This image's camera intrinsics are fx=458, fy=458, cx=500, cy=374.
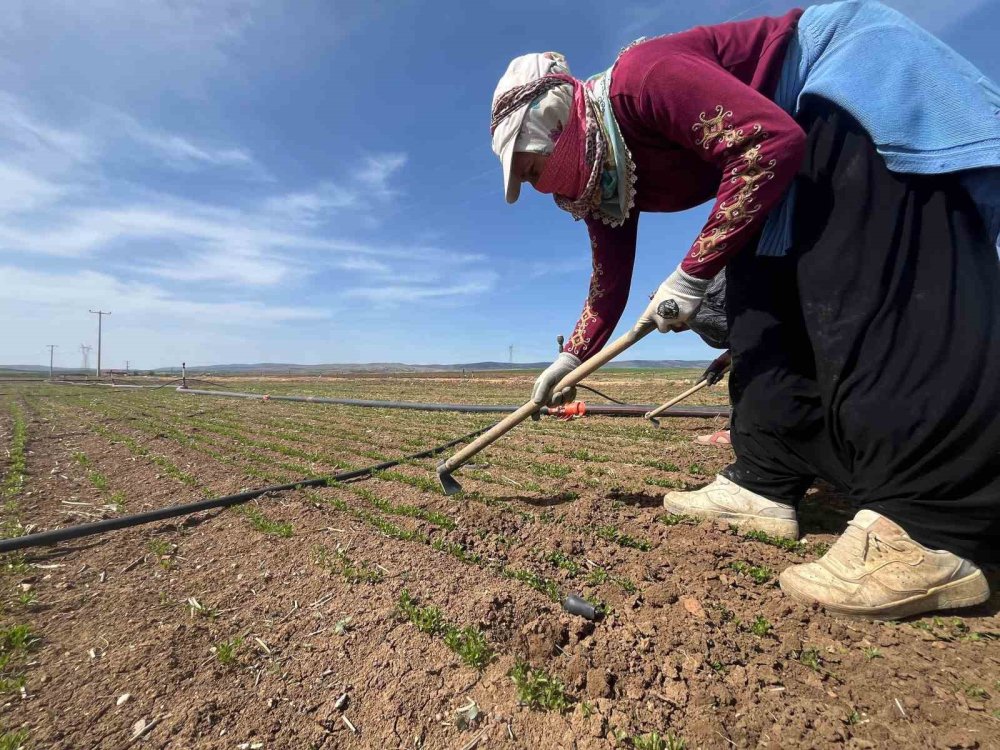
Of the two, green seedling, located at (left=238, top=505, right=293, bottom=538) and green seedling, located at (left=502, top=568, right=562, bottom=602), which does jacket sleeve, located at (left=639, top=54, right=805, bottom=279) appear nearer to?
green seedling, located at (left=502, top=568, right=562, bottom=602)

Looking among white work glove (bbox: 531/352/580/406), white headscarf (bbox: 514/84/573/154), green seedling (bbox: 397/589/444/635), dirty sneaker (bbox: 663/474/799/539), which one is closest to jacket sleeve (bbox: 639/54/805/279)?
white headscarf (bbox: 514/84/573/154)

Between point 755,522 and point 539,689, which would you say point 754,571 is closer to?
point 755,522

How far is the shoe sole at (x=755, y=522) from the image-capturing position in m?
2.08

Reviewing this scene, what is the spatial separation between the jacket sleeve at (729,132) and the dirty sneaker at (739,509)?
120 cm

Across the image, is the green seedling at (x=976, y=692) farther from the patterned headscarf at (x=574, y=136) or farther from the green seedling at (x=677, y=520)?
the patterned headscarf at (x=574, y=136)

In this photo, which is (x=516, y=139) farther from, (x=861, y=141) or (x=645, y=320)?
(x=861, y=141)

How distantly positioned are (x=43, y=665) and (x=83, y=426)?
899 cm

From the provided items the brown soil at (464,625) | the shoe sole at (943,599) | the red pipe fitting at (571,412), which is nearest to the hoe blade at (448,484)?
the brown soil at (464,625)

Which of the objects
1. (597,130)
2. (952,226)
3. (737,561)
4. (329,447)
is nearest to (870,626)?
(737,561)

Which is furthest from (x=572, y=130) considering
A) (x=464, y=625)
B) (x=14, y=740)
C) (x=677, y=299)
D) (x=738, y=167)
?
Result: (x=14, y=740)

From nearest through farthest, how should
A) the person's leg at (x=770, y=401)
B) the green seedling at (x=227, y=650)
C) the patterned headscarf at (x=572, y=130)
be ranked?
the green seedling at (x=227, y=650) < the patterned headscarf at (x=572, y=130) < the person's leg at (x=770, y=401)

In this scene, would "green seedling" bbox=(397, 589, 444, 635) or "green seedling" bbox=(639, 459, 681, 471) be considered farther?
"green seedling" bbox=(639, 459, 681, 471)

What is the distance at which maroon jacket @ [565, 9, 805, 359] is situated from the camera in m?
1.50

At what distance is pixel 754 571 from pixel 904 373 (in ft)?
2.95
